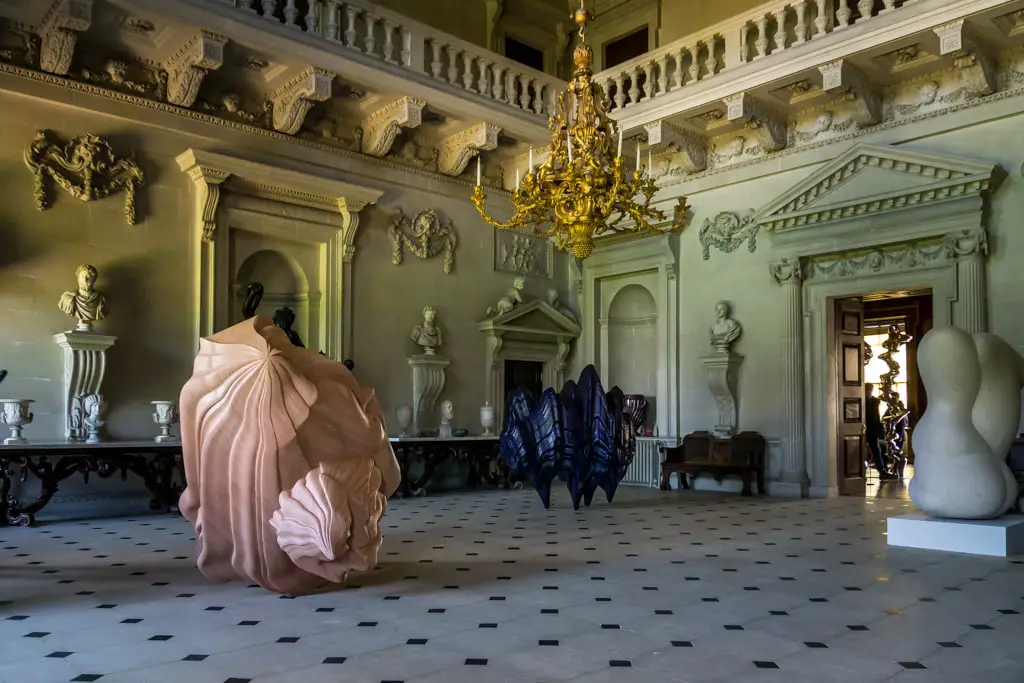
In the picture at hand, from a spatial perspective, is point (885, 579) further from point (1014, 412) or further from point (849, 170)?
point (849, 170)

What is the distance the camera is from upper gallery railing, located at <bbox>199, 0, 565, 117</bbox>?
1053 cm

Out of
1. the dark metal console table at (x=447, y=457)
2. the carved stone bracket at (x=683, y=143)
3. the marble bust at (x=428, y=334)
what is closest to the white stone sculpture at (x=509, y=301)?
the marble bust at (x=428, y=334)

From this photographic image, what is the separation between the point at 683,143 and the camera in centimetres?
1260

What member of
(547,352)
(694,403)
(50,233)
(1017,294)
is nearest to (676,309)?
(694,403)

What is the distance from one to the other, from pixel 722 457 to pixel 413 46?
285 inches

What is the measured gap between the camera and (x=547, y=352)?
47.8 feet

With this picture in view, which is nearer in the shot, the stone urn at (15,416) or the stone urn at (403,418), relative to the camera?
the stone urn at (15,416)

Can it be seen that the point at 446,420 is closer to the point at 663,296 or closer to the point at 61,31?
the point at 663,296

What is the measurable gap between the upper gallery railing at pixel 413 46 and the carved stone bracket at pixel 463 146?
51 cm

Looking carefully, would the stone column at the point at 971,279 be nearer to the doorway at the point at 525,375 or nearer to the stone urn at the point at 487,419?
the stone urn at the point at 487,419

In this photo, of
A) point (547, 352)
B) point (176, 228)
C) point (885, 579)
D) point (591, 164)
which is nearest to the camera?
point (885, 579)

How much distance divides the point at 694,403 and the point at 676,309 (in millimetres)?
1524

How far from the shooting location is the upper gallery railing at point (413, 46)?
10.5 meters

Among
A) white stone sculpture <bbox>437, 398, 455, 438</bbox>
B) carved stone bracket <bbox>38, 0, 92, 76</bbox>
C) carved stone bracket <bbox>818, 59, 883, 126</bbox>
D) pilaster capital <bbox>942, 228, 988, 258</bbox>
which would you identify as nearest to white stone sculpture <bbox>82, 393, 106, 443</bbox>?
carved stone bracket <bbox>38, 0, 92, 76</bbox>
